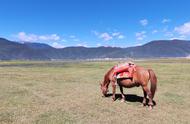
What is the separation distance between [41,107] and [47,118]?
2.02m

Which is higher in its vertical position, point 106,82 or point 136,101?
point 106,82

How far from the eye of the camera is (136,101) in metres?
13.2

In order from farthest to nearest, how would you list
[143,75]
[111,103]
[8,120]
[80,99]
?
1. [80,99]
2. [111,103]
3. [143,75]
4. [8,120]

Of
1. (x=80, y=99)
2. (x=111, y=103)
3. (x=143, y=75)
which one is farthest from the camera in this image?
(x=80, y=99)

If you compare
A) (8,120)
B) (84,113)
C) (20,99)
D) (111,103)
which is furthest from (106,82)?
(8,120)

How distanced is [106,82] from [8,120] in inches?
255

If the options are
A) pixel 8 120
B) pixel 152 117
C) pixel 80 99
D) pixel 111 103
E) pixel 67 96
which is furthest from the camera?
pixel 67 96

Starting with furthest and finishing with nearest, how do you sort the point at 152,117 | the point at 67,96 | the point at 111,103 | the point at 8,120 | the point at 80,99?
the point at 67,96 < the point at 80,99 < the point at 111,103 < the point at 152,117 < the point at 8,120

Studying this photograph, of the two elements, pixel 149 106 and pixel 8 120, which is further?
pixel 149 106

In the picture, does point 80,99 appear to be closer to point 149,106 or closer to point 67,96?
point 67,96

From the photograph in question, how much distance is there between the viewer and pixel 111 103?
12594 mm

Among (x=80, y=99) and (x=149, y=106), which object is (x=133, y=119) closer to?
(x=149, y=106)

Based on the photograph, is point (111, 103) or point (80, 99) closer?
point (111, 103)

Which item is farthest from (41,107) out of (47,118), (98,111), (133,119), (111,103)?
(133,119)
